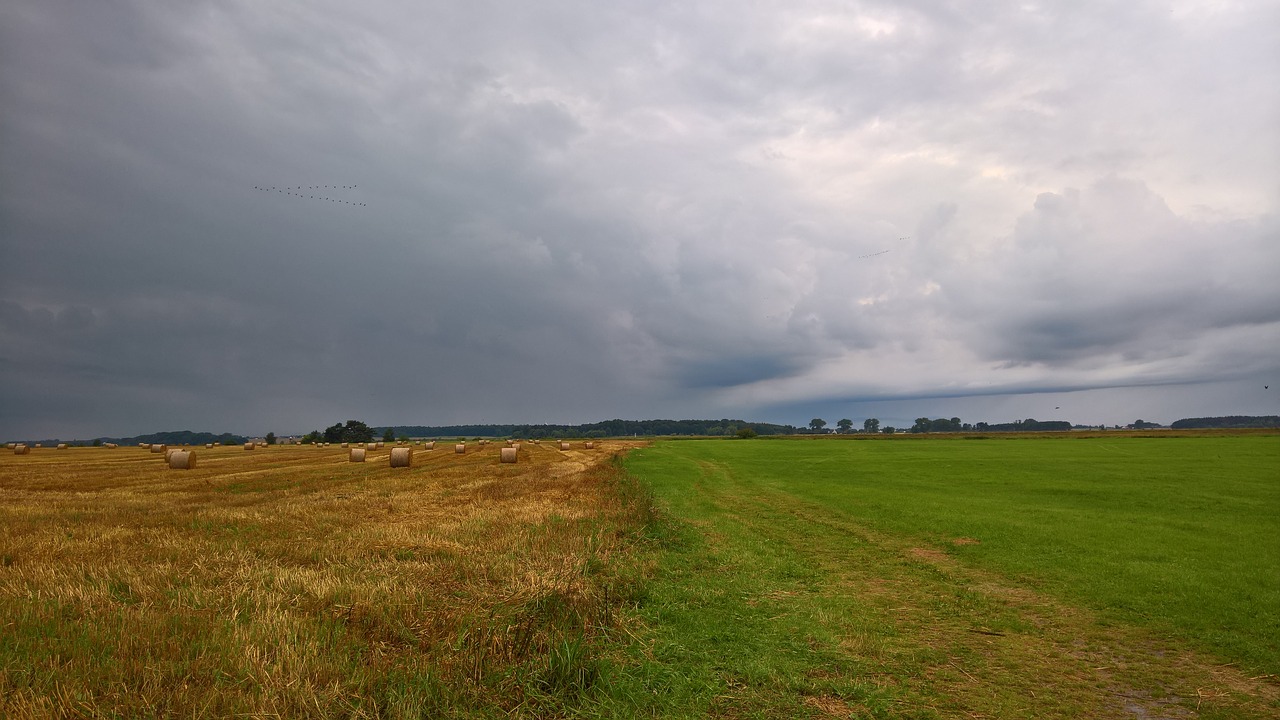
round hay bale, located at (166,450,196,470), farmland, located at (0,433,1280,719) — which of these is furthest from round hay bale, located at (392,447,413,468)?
farmland, located at (0,433,1280,719)

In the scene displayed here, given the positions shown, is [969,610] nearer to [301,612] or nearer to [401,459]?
[301,612]

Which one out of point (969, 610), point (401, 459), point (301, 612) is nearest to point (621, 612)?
point (301, 612)

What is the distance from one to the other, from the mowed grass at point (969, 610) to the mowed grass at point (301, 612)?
4.57ft

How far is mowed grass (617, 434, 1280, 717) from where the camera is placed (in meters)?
6.87

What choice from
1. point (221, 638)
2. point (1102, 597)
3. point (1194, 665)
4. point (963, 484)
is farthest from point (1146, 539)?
point (221, 638)

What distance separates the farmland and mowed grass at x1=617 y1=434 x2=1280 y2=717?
2.2 inches

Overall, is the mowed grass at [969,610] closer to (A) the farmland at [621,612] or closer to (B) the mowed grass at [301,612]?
Answer: (A) the farmland at [621,612]

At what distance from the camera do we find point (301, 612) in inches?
316

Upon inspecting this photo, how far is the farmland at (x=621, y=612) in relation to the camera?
6.20m

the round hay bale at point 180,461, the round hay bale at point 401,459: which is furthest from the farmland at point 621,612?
the round hay bale at point 180,461

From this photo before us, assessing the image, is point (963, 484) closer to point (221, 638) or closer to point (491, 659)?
point (491, 659)

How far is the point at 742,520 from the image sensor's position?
782 inches

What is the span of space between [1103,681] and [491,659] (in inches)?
300

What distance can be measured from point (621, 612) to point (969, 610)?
20.2ft
